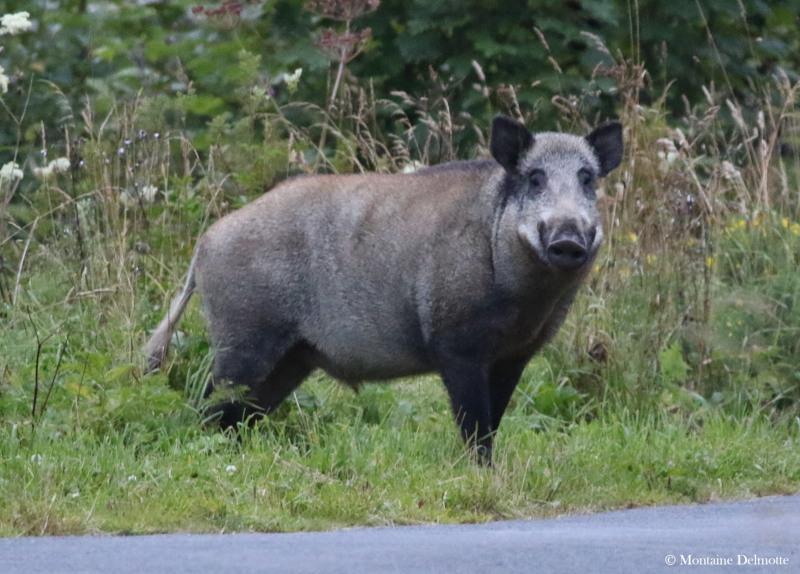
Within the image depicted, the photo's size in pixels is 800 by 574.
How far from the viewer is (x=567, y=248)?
6.86 m

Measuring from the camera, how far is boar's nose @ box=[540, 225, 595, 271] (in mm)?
6844

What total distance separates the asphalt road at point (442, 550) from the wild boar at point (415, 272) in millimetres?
1477

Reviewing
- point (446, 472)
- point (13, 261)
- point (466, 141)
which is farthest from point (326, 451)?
point (466, 141)

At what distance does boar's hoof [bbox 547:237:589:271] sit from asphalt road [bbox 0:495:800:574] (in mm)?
1403

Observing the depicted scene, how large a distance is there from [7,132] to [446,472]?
7661 millimetres

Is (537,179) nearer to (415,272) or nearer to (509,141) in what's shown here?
(509,141)

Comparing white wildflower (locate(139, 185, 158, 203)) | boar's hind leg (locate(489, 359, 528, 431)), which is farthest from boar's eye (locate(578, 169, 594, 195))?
white wildflower (locate(139, 185, 158, 203))

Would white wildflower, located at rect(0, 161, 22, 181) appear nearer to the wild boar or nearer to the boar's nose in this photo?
the wild boar

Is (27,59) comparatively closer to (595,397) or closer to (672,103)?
(672,103)

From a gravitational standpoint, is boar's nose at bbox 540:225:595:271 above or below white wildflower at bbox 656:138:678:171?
above

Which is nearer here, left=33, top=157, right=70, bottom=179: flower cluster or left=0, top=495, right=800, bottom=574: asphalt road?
left=0, top=495, right=800, bottom=574: asphalt road

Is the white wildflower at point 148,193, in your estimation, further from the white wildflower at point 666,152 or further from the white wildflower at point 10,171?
the white wildflower at point 666,152

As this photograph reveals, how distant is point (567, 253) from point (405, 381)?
2660 millimetres

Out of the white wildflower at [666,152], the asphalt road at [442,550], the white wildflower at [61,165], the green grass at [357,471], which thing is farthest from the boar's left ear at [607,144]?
the white wildflower at [61,165]
